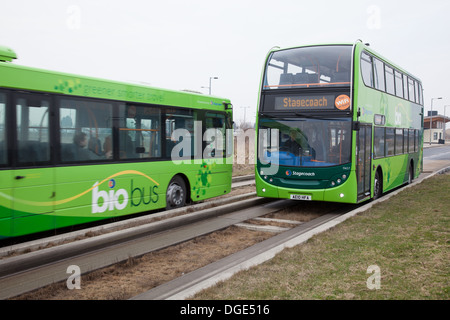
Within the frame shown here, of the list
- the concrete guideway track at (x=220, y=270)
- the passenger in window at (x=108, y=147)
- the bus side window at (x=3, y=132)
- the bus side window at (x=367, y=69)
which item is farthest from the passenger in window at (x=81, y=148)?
the bus side window at (x=367, y=69)

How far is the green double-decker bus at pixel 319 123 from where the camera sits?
10.5 meters

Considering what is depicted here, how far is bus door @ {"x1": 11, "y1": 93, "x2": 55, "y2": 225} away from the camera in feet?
22.0

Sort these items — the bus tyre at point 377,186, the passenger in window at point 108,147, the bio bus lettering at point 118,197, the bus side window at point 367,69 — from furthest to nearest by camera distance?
1. the bus tyre at point 377,186
2. the bus side window at point 367,69
3. the passenger in window at point 108,147
4. the bio bus lettering at point 118,197

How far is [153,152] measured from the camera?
948 cm

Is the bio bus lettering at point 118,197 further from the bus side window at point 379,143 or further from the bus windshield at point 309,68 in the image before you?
the bus side window at point 379,143

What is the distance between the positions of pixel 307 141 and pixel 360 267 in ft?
18.0

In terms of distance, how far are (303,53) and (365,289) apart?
25.4 feet

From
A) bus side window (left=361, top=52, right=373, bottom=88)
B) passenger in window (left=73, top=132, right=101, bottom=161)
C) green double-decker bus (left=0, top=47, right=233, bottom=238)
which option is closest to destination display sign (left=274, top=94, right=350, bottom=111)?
bus side window (left=361, top=52, right=373, bottom=88)

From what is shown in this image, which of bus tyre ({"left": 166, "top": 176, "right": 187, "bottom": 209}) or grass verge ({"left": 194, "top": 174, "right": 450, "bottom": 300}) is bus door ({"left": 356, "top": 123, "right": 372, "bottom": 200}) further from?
bus tyre ({"left": 166, "top": 176, "right": 187, "bottom": 209})

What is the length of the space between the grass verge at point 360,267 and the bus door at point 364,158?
2.26 meters

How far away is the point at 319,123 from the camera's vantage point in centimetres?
1056

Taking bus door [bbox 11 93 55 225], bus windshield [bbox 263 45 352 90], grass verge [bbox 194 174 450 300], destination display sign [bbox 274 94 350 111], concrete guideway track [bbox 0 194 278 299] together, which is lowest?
concrete guideway track [bbox 0 194 278 299]

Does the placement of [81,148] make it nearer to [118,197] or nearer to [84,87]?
[84,87]
